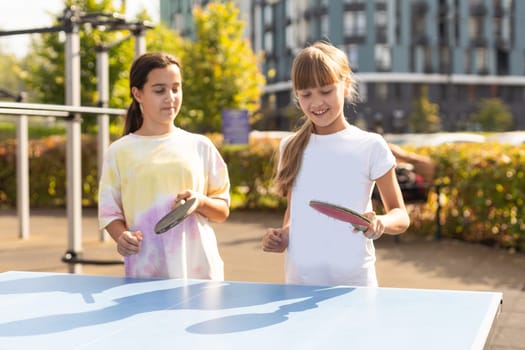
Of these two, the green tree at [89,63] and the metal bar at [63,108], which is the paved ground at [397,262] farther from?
the green tree at [89,63]

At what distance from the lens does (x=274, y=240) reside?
3.00 m

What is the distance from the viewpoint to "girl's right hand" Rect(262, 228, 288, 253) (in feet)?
9.78

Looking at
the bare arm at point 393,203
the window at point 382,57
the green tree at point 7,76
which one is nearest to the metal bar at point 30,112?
the bare arm at point 393,203

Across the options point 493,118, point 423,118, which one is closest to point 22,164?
point 423,118

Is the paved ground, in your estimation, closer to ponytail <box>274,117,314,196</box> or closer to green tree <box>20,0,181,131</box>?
ponytail <box>274,117,314,196</box>

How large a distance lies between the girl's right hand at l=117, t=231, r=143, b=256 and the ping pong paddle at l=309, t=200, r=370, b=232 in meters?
0.80

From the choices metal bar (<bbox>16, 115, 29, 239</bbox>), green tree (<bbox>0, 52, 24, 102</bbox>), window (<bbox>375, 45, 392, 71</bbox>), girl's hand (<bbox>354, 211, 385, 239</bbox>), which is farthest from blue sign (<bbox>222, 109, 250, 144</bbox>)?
green tree (<bbox>0, 52, 24, 102</bbox>)

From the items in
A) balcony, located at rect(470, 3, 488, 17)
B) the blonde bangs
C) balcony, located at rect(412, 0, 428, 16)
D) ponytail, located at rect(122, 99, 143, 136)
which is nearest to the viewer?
the blonde bangs

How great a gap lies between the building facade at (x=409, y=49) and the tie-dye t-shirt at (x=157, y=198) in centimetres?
5485

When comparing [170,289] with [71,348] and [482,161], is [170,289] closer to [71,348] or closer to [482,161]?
[71,348]

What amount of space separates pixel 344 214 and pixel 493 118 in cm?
5732

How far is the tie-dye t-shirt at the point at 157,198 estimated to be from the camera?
312cm

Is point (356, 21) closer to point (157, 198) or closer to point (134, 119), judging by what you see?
point (134, 119)

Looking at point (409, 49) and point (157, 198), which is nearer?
point (157, 198)
